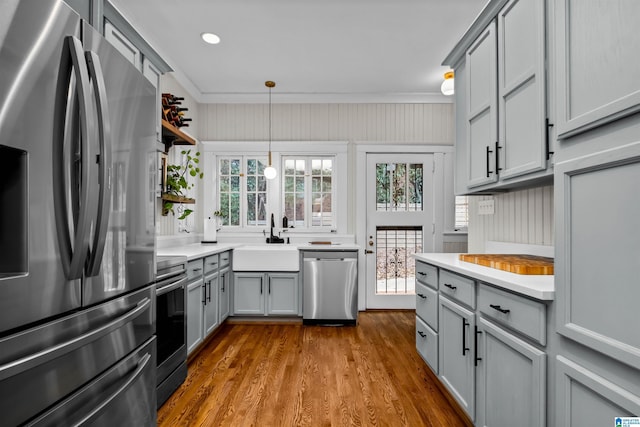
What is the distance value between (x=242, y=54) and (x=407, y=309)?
3630mm

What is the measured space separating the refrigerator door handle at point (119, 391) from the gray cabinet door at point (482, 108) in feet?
6.94

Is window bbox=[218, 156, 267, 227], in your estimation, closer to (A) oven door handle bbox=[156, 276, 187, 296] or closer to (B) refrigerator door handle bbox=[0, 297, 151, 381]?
(A) oven door handle bbox=[156, 276, 187, 296]

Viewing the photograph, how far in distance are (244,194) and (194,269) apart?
1946mm

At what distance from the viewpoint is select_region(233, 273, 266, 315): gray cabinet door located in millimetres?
3949

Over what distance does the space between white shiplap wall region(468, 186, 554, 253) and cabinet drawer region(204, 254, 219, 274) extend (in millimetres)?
2406

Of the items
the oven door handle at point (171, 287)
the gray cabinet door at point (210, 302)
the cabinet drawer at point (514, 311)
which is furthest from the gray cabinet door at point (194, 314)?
the cabinet drawer at point (514, 311)

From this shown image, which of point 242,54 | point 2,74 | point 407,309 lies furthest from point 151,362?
point 407,309

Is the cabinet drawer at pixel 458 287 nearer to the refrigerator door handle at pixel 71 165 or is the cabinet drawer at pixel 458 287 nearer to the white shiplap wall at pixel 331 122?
the refrigerator door handle at pixel 71 165

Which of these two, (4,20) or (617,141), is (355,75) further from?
(4,20)

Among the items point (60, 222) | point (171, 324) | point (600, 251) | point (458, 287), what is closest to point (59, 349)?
point (60, 222)

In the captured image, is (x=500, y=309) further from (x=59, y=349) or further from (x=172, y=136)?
(x=172, y=136)

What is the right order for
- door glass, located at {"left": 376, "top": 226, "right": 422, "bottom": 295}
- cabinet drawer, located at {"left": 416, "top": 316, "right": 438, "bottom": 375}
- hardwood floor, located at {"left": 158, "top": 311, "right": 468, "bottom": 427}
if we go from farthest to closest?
door glass, located at {"left": 376, "top": 226, "right": 422, "bottom": 295}
cabinet drawer, located at {"left": 416, "top": 316, "right": 438, "bottom": 375}
hardwood floor, located at {"left": 158, "top": 311, "right": 468, "bottom": 427}

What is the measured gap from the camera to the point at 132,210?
1220 millimetres

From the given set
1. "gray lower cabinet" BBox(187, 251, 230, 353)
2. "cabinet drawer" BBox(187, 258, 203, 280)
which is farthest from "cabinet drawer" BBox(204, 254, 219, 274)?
"cabinet drawer" BBox(187, 258, 203, 280)
